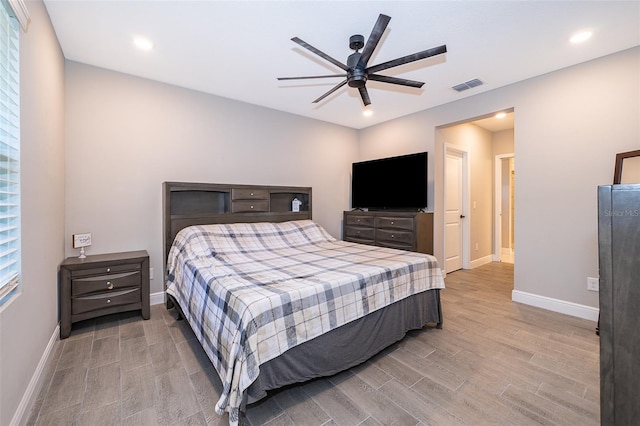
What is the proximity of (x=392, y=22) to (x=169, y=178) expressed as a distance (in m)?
2.88

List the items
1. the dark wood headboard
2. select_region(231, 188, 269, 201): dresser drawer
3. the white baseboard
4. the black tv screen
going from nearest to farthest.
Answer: the white baseboard, the dark wood headboard, select_region(231, 188, 269, 201): dresser drawer, the black tv screen

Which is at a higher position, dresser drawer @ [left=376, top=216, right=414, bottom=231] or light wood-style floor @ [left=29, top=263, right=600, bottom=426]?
dresser drawer @ [left=376, top=216, right=414, bottom=231]

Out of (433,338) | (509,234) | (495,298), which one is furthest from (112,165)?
(509,234)

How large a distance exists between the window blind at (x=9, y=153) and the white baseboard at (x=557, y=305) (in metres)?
4.45

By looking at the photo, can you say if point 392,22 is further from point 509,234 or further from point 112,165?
point 509,234

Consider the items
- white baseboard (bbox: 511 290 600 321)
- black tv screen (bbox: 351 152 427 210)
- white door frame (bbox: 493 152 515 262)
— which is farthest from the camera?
white door frame (bbox: 493 152 515 262)

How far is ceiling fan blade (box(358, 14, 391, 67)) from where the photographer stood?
1.71 meters

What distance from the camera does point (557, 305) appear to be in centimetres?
304

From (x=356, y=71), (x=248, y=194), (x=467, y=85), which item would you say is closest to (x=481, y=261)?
(x=467, y=85)

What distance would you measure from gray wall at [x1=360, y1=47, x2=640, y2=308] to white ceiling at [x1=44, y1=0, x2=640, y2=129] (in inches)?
8.4

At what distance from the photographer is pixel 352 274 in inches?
80.7

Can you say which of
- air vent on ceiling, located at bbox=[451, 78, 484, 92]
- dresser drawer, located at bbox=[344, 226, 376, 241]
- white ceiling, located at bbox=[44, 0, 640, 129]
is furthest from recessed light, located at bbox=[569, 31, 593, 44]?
dresser drawer, located at bbox=[344, 226, 376, 241]

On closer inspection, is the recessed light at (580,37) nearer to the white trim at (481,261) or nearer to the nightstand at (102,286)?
the white trim at (481,261)

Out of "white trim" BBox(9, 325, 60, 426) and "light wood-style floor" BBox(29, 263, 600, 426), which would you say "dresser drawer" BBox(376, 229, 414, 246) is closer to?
"light wood-style floor" BBox(29, 263, 600, 426)
